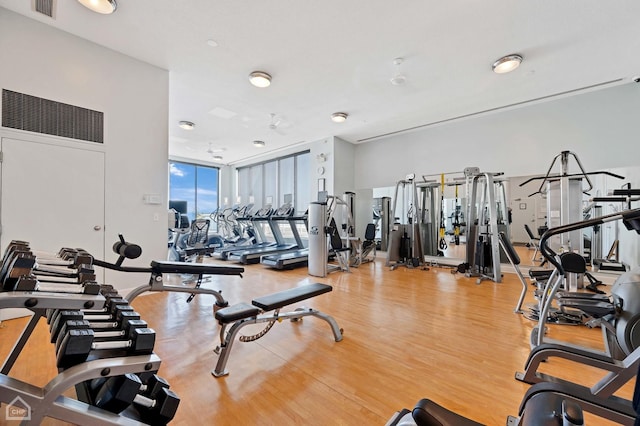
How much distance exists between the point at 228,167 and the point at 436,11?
9831 mm

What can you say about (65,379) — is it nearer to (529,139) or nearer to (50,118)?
(50,118)

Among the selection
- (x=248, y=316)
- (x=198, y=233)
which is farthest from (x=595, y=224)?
(x=198, y=233)

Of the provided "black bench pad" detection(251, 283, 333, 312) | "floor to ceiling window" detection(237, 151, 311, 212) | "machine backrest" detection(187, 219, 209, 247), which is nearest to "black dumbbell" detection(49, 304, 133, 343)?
"black bench pad" detection(251, 283, 333, 312)

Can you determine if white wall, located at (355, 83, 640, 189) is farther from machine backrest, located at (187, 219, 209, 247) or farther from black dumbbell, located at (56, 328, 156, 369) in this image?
black dumbbell, located at (56, 328, 156, 369)

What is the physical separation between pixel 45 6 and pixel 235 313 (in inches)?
153

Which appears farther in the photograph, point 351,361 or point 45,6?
point 45,6

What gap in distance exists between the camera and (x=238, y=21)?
306 centimetres

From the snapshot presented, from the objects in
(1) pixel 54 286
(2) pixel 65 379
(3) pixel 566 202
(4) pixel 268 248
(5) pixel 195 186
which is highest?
(5) pixel 195 186

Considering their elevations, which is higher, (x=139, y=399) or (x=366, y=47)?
(x=366, y=47)

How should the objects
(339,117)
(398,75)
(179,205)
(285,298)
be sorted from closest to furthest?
1. (285,298)
2. (398,75)
3. (339,117)
4. (179,205)

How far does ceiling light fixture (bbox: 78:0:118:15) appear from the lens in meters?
2.74

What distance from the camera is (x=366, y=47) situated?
3547mm

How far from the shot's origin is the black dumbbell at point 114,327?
105cm

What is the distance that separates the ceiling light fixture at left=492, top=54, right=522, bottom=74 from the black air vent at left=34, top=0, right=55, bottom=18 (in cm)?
550
